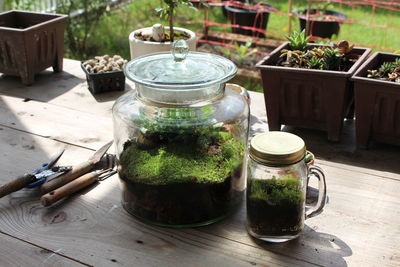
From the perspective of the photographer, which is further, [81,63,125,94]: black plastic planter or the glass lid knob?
[81,63,125,94]: black plastic planter

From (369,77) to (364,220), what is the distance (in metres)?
0.41

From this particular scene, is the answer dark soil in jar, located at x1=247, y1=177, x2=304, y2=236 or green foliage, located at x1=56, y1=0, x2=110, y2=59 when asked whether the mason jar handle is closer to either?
dark soil in jar, located at x1=247, y1=177, x2=304, y2=236

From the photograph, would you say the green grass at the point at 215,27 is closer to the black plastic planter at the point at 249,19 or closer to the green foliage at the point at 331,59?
the black plastic planter at the point at 249,19

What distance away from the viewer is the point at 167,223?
0.93 m

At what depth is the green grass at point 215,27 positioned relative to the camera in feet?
11.3

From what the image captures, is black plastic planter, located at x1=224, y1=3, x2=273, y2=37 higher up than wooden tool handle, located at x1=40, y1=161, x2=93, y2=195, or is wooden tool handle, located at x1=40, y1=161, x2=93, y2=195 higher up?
wooden tool handle, located at x1=40, y1=161, x2=93, y2=195

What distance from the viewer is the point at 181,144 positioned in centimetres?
91

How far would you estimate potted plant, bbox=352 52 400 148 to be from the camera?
1144mm

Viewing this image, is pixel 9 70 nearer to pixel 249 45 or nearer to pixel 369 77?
pixel 369 77

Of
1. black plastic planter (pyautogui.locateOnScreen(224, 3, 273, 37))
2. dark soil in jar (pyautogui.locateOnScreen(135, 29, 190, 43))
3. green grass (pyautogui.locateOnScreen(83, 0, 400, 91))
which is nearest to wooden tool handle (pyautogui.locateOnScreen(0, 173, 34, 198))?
dark soil in jar (pyautogui.locateOnScreen(135, 29, 190, 43))

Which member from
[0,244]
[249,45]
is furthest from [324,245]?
[249,45]

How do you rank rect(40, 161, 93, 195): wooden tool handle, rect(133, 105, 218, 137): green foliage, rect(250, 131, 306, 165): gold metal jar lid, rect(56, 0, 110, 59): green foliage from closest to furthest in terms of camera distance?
rect(250, 131, 306, 165): gold metal jar lid, rect(133, 105, 218, 137): green foliage, rect(40, 161, 93, 195): wooden tool handle, rect(56, 0, 110, 59): green foliage

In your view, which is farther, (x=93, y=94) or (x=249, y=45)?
(x=249, y=45)

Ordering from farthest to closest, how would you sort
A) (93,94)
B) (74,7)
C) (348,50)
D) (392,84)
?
(74,7)
(93,94)
(348,50)
(392,84)
